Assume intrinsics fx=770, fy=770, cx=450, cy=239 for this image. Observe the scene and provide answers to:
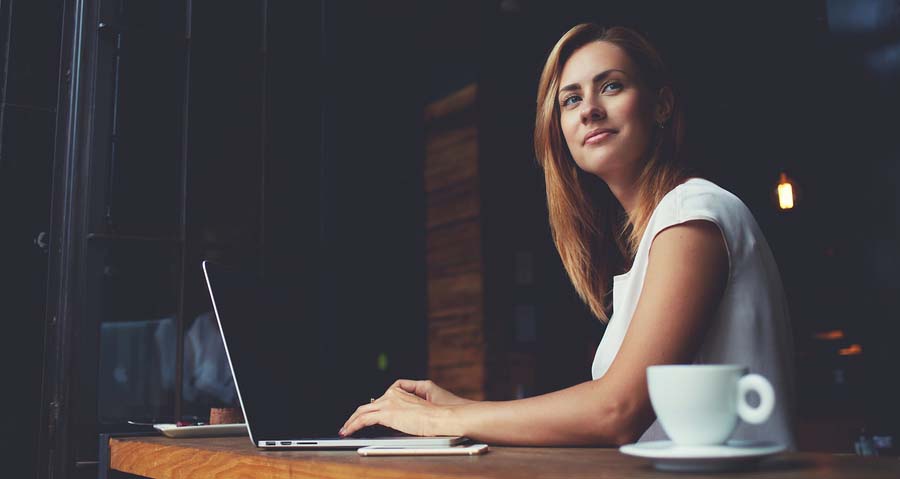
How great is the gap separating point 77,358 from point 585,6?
348 centimetres

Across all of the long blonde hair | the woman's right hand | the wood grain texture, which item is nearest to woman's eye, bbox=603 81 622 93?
the long blonde hair

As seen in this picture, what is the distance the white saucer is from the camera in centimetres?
61

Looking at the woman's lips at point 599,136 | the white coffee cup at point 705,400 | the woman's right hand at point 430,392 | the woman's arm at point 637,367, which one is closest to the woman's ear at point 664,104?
the woman's lips at point 599,136

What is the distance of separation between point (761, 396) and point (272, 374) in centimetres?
84

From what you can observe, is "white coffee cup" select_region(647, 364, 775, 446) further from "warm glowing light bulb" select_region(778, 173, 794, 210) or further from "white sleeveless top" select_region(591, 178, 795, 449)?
"warm glowing light bulb" select_region(778, 173, 794, 210)

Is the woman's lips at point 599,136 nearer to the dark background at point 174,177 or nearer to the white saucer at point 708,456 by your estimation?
the dark background at point 174,177

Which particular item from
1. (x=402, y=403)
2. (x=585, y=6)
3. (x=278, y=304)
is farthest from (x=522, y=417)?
(x=585, y=6)

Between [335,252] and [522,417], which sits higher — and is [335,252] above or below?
above

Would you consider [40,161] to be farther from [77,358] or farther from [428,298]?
[428,298]

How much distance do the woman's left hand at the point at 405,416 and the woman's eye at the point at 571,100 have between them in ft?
2.13

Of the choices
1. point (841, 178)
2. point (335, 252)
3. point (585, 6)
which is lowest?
point (335, 252)

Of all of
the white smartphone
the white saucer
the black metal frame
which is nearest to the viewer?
the white saucer

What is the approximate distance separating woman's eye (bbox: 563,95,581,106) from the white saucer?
92 cm

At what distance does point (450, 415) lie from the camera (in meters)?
1.07
